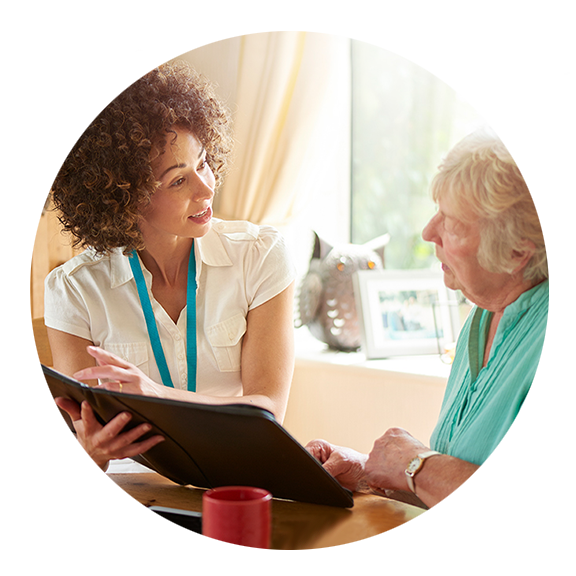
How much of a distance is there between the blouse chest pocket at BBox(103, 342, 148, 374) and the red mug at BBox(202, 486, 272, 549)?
0.19 metres

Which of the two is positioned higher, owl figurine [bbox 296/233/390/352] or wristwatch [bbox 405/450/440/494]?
owl figurine [bbox 296/233/390/352]

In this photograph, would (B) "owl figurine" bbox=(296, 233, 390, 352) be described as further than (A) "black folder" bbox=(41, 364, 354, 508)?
Yes

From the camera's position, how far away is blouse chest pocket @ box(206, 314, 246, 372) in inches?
35.3

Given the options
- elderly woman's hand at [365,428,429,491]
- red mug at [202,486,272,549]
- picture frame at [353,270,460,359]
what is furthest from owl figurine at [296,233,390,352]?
red mug at [202,486,272,549]

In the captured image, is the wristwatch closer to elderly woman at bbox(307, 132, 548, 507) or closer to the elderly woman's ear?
elderly woman at bbox(307, 132, 548, 507)

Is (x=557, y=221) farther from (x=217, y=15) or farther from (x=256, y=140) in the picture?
(x=217, y=15)

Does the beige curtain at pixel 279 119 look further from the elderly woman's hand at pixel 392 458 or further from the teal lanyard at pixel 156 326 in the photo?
the elderly woman's hand at pixel 392 458

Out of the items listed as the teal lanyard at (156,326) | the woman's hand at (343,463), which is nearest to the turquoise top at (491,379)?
the woman's hand at (343,463)

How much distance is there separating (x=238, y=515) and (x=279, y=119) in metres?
0.53

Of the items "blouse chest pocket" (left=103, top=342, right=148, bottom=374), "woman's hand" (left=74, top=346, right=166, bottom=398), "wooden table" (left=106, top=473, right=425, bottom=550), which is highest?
"blouse chest pocket" (left=103, top=342, right=148, bottom=374)

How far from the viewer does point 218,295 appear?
0.90 metres

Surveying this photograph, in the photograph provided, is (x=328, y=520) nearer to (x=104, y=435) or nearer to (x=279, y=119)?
(x=104, y=435)

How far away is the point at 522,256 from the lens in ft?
2.80

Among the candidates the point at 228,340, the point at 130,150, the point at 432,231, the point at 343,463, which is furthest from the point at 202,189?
Result: the point at 343,463
